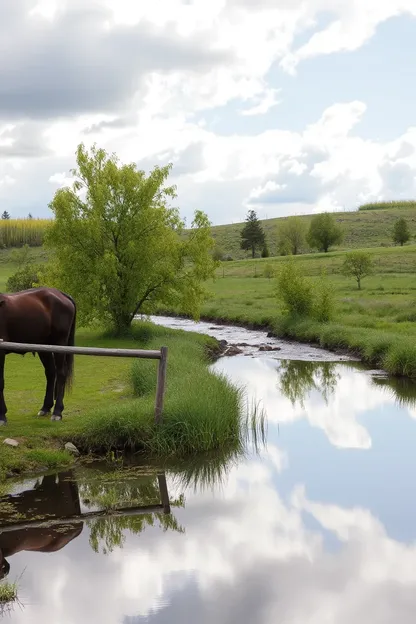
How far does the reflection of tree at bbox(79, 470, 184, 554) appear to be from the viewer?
9625 mm

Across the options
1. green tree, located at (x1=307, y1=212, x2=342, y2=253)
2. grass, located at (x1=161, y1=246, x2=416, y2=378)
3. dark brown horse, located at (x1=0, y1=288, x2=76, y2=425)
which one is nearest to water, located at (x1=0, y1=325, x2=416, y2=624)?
dark brown horse, located at (x1=0, y1=288, x2=76, y2=425)

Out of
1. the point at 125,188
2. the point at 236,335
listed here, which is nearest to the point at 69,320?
the point at 125,188

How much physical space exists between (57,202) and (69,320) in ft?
55.1

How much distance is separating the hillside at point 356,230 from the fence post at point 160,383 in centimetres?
8628

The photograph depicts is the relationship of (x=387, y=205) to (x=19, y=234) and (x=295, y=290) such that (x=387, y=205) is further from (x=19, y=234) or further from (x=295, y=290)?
(x=295, y=290)

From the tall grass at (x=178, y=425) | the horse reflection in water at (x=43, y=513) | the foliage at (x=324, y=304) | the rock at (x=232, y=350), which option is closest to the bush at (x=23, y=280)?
the rock at (x=232, y=350)

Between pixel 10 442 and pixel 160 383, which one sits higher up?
pixel 160 383

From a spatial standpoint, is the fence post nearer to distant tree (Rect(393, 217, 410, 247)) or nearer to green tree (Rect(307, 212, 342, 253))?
green tree (Rect(307, 212, 342, 253))

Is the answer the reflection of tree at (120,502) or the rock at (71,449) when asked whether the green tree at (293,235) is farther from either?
the reflection of tree at (120,502)

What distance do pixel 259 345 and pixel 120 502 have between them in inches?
815

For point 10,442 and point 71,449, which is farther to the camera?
point 71,449

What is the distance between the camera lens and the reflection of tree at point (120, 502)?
31.6 feet

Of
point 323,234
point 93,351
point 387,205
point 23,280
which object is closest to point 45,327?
point 93,351

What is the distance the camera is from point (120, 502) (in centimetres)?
1087
